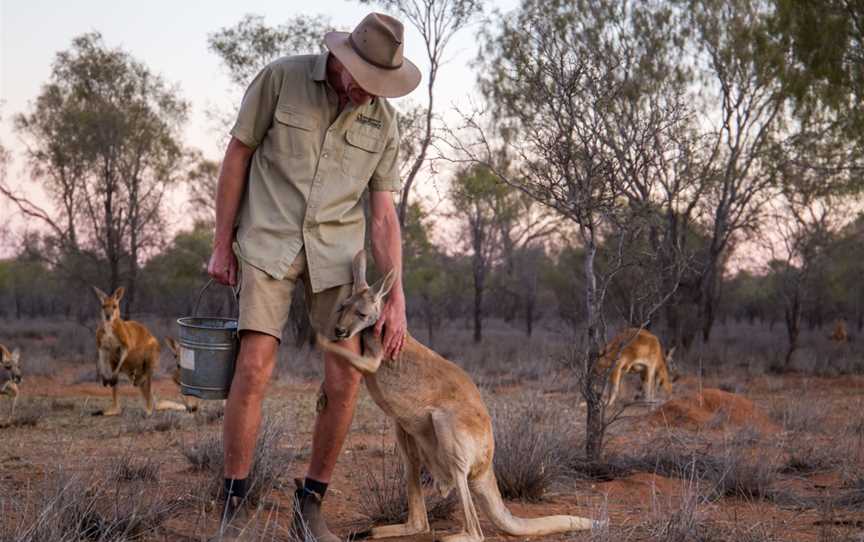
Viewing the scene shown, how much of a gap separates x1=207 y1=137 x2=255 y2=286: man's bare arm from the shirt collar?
1.43 ft

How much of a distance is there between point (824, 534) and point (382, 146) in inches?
102

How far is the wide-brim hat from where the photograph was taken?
373cm

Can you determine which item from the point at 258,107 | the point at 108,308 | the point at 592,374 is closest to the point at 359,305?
the point at 258,107

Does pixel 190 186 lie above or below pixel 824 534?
above

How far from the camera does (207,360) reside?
3889 millimetres

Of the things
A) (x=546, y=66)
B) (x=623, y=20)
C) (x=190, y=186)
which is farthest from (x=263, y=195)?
(x=190, y=186)

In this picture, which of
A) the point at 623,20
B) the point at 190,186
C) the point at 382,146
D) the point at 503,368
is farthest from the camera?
the point at 190,186

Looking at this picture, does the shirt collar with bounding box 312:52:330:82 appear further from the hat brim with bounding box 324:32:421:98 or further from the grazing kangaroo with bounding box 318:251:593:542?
the grazing kangaroo with bounding box 318:251:593:542

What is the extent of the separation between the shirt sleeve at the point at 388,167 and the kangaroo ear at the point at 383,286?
0.51 m

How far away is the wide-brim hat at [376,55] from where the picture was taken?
3734 mm

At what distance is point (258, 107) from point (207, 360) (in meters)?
1.13

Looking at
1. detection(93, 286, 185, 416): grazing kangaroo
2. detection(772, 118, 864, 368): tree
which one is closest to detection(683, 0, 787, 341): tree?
detection(772, 118, 864, 368): tree

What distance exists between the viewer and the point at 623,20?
50.7ft

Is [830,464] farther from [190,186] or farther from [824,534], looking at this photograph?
[190,186]
